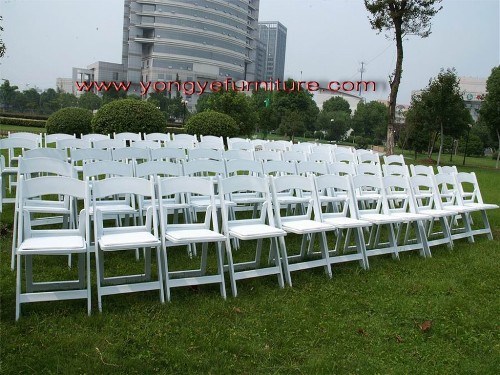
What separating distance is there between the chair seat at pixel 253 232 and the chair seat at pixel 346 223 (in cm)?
81

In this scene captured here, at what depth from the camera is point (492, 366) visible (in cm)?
321

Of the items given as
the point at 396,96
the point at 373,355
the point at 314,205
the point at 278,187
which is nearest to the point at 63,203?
the point at 278,187

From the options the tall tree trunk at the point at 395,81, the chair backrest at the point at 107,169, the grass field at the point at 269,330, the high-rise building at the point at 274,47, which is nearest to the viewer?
the grass field at the point at 269,330

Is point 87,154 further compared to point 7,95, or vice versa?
point 7,95

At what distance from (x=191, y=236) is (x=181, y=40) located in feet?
264

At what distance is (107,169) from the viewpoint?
467cm

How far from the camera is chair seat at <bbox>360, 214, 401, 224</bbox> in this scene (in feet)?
17.1

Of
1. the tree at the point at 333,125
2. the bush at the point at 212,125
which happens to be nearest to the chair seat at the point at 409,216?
the bush at the point at 212,125

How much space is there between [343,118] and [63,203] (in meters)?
62.1

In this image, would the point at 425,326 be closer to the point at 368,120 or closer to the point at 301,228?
the point at 301,228

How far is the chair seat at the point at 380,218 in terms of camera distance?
17.1 feet

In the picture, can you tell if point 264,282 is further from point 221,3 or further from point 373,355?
point 221,3

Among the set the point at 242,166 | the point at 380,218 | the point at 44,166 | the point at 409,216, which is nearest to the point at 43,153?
the point at 44,166

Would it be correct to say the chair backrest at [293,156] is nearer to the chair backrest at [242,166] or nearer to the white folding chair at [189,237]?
the chair backrest at [242,166]
